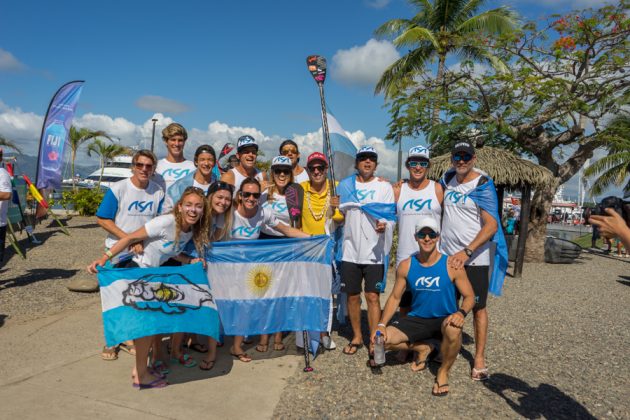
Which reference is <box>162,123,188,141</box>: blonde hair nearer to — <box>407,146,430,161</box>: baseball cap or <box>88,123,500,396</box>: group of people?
<box>88,123,500,396</box>: group of people

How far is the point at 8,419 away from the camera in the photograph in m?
3.01

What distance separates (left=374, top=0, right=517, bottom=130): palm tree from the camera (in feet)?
61.9

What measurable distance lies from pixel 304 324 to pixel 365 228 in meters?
1.15

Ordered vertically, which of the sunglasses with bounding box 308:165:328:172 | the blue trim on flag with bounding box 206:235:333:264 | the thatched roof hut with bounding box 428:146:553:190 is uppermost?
the thatched roof hut with bounding box 428:146:553:190

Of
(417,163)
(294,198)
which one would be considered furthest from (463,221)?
(294,198)

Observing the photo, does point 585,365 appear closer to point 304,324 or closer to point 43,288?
point 304,324

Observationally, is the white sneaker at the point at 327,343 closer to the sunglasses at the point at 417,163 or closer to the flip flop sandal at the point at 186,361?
the flip flop sandal at the point at 186,361

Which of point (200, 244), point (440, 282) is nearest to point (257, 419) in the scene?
point (200, 244)

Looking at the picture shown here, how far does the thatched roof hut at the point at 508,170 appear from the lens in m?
11.1

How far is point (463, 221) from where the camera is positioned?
14.1 feet

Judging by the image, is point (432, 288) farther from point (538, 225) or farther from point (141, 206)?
point (538, 225)

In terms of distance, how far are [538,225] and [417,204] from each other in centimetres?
1095

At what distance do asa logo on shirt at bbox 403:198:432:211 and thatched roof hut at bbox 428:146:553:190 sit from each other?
24.1ft

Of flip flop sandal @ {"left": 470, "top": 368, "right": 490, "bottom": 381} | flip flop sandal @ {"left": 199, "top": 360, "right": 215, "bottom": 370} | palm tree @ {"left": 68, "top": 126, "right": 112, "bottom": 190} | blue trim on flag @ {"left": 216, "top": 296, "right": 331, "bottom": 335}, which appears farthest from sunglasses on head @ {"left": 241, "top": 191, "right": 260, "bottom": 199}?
palm tree @ {"left": 68, "top": 126, "right": 112, "bottom": 190}
